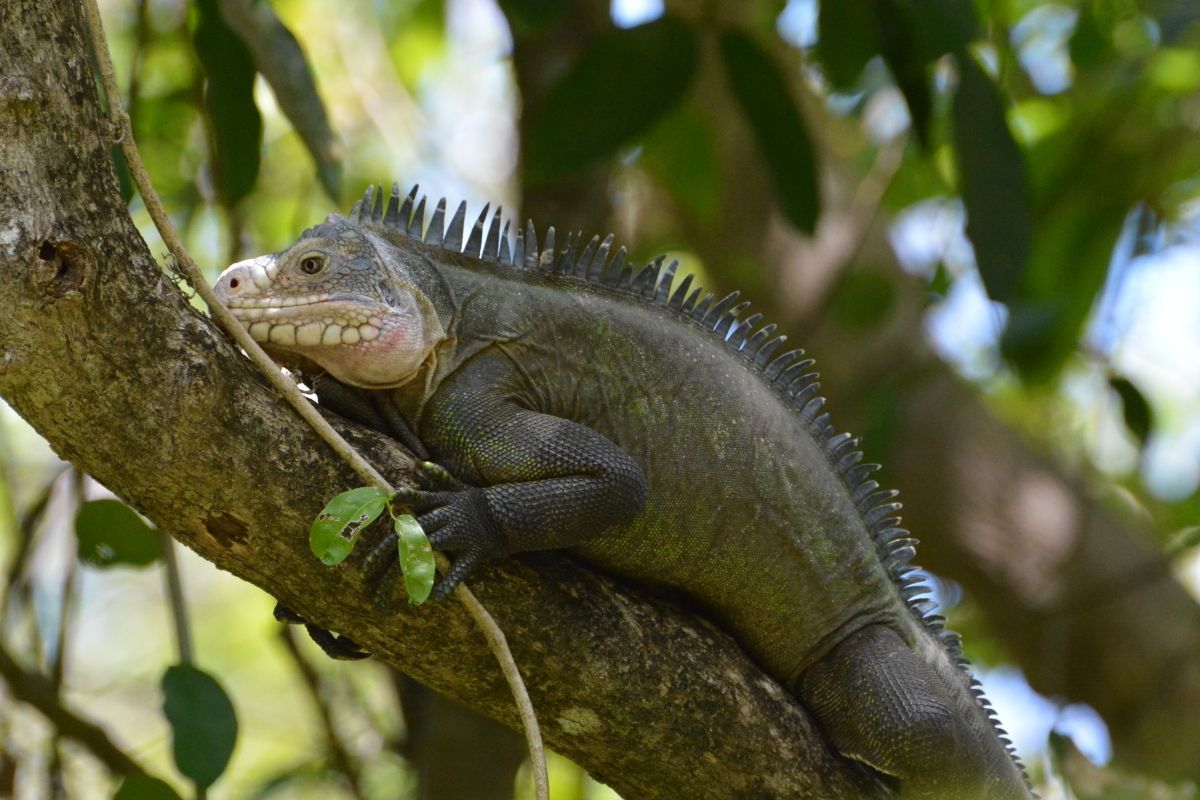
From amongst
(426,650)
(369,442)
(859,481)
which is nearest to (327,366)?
(369,442)

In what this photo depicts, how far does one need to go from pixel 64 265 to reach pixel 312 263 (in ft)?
3.50

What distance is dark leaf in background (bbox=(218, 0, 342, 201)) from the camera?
4387 millimetres

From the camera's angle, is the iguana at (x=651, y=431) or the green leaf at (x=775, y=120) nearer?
the iguana at (x=651, y=431)

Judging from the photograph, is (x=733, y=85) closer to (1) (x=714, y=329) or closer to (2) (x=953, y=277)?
(1) (x=714, y=329)

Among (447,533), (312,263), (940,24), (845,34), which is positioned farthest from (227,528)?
(845,34)

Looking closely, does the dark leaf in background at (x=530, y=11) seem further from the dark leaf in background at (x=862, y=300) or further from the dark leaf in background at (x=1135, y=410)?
the dark leaf in background at (x=862, y=300)

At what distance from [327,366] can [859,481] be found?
2013 mm

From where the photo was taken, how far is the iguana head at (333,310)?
376 centimetres

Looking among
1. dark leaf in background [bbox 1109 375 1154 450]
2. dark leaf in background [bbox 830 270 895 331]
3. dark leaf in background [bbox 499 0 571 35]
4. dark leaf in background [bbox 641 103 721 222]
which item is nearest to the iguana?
dark leaf in background [bbox 499 0 571 35]

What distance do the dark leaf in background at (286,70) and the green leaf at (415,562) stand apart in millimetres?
2036

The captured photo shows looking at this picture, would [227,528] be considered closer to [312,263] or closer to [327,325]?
[327,325]

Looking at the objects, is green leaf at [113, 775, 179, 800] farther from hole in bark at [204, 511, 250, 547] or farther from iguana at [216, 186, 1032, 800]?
iguana at [216, 186, 1032, 800]

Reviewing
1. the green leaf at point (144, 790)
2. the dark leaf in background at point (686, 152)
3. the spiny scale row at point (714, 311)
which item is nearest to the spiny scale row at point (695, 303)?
the spiny scale row at point (714, 311)

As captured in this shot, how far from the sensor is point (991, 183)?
4805mm
